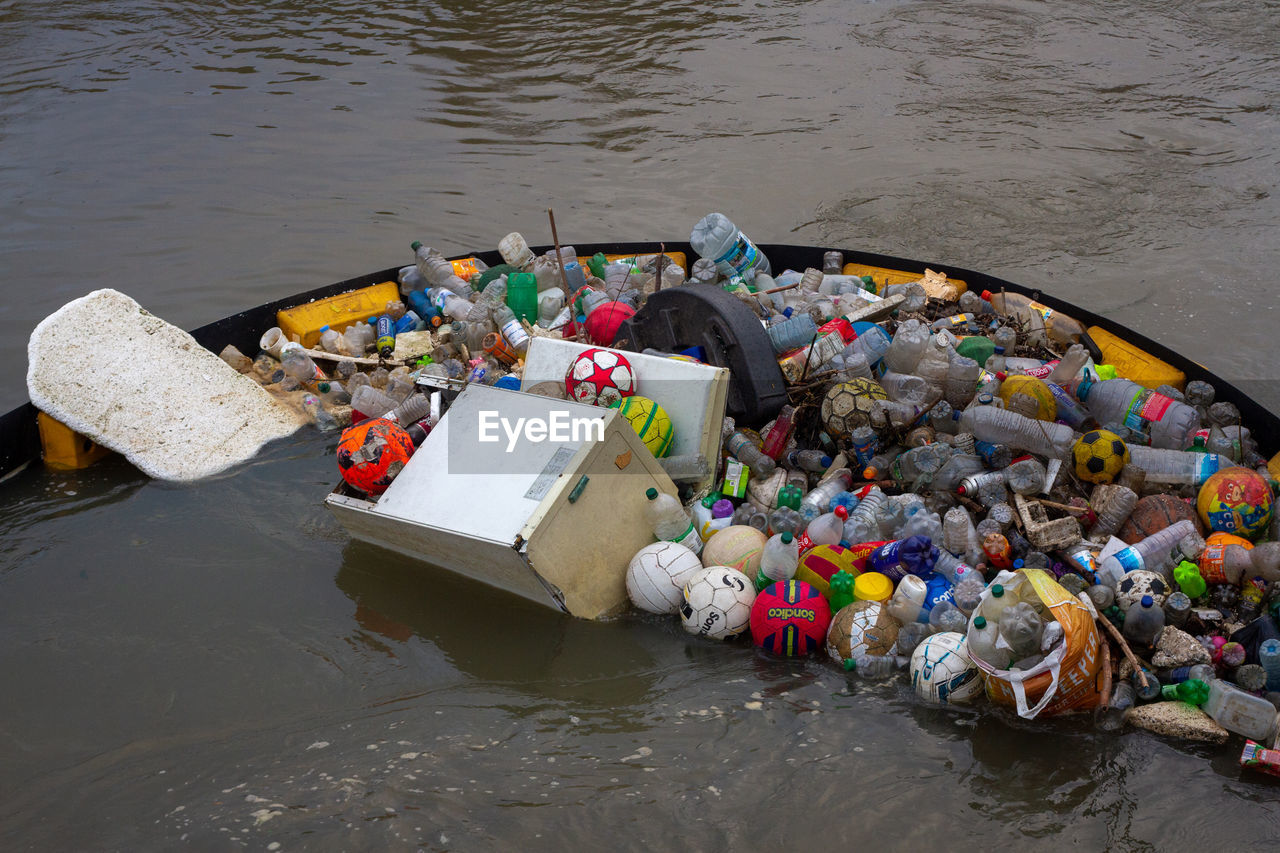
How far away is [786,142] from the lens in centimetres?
1114

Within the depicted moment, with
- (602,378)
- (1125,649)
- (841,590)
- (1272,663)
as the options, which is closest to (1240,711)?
(1272,663)

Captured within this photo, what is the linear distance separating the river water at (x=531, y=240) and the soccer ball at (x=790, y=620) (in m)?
0.10

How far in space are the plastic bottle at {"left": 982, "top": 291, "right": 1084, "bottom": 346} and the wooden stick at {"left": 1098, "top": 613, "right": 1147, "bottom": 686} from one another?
2.72 meters

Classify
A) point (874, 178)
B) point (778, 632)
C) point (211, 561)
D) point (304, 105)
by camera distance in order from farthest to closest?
point (304, 105)
point (874, 178)
point (211, 561)
point (778, 632)

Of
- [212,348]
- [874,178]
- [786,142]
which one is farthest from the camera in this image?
[786,142]

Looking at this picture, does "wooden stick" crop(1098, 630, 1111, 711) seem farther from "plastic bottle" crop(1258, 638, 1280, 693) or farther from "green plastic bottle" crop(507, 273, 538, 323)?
"green plastic bottle" crop(507, 273, 538, 323)

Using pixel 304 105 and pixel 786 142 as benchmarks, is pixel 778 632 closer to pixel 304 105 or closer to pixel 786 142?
pixel 786 142

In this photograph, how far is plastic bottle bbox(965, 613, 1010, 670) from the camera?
342 centimetres

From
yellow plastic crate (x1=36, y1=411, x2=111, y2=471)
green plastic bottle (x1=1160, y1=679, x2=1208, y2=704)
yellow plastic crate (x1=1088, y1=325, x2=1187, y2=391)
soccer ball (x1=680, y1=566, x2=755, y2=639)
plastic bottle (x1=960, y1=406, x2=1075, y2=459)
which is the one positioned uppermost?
yellow plastic crate (x1=1088, y1=325, x2=1187, y2=391)

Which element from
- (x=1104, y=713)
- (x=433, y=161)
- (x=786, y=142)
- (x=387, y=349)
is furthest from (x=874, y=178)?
(x=1104, y=713)

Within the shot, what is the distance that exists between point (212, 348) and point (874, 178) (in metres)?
7.05

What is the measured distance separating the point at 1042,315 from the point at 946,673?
3.35m

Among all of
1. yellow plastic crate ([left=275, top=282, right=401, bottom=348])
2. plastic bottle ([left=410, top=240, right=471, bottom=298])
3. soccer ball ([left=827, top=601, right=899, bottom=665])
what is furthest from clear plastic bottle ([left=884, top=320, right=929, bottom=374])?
yellow plastic crate ([left=275, top=282, right=401, bottom=348])

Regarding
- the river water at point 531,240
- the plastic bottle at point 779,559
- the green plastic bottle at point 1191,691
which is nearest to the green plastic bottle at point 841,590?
the plastic bottle at point 779,559
